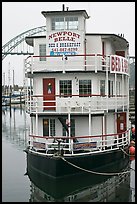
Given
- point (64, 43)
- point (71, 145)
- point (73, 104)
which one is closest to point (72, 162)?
point (71, 145)

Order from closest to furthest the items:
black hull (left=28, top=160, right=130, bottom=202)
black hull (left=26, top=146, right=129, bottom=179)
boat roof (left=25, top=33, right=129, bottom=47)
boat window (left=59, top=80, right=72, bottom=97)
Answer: black hull (left=28, top=160, right=130, bottom=202)
black hull (left=26, top=146, right=129, bottom=179)
boat window (left=59, top=80, right=72, bottom=97)
boat roof (left=25, top=33, right=129, bottom=47)

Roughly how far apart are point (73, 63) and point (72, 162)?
20.6 feet

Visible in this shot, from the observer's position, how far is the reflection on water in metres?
16.5

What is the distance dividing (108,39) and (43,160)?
9.09 metres

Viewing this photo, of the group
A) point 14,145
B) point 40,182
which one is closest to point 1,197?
point 40,182

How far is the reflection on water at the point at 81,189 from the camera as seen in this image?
16469 mm

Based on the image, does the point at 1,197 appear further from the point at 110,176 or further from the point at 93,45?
the point at 93,45

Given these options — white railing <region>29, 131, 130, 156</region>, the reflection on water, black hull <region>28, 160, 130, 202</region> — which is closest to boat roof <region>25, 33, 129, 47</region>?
white railing <region>29, 131, 130, 156</region>

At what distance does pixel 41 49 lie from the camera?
70.1 ft

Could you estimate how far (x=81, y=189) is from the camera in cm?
1730

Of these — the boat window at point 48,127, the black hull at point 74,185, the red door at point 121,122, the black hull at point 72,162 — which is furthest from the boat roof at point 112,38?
the black hull at point 74,185

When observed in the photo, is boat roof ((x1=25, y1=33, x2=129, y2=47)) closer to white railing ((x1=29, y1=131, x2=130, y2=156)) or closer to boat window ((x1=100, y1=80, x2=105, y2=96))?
boat window ((x1=100, y1=80, x2=105, y2=96))

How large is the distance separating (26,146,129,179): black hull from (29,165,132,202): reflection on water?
0.37 m

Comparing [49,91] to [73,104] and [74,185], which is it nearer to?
[73,104]
